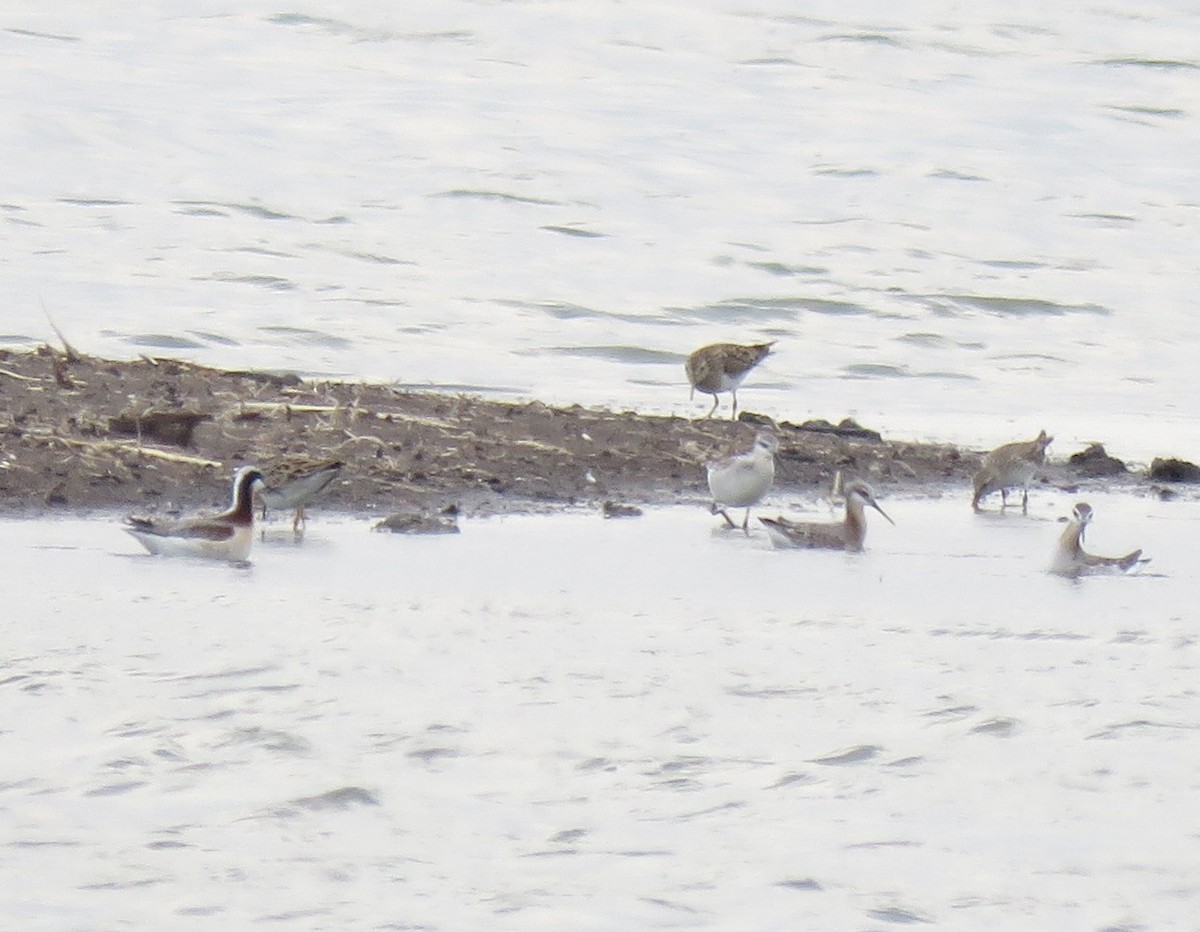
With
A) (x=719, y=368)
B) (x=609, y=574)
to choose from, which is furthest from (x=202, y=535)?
(x=719, y=368)

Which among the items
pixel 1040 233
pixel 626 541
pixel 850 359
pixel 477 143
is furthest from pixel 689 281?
pixel 626 541

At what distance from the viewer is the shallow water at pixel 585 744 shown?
6367 millimetres

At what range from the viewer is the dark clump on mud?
1305 centimetres

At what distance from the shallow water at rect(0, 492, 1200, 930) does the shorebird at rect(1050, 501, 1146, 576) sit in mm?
124

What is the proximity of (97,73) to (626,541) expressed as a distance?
75.9 feet

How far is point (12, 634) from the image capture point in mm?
8938

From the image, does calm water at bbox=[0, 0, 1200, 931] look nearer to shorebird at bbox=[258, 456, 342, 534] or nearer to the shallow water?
the shallow water

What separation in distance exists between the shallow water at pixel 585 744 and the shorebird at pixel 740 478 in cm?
168

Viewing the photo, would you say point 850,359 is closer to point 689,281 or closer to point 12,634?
point 689,281

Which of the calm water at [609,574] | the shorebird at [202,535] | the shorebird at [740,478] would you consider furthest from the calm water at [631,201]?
the shorebird at [202,535]

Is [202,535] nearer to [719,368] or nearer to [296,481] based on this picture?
[296,481]

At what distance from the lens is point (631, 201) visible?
27312mm


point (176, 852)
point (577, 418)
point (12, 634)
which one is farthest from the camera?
point (577, 418)

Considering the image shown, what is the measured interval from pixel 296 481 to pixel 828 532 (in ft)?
Answer: 9.06
